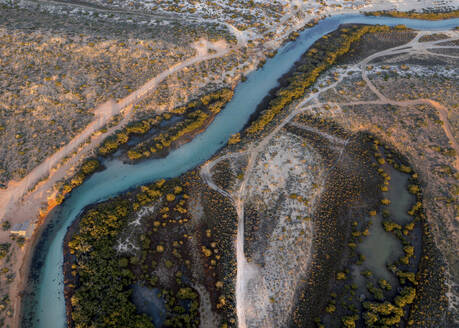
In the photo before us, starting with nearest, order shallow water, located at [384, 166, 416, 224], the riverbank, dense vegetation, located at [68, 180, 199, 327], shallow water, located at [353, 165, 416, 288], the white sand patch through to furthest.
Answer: dense vegetation, located at [68, 180, 199, 327]
the white sand patch
shallow water, located at [353, 165, 416, 288]
shallow water, located at [384, 166, 416, 224]
the riverbank

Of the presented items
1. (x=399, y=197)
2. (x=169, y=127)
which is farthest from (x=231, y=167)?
(x=399, y=197)

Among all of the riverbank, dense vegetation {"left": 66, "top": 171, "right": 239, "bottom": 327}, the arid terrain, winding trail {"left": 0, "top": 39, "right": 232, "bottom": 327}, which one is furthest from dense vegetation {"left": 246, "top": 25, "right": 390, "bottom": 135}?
winding trail {"left": 0, "top": 39, "right": 232, "bottom": 327}

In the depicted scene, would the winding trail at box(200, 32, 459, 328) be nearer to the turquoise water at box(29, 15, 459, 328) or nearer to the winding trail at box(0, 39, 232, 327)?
the turquoise water at box(29, 15, 459, 328)

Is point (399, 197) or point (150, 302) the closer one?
point (150, 302)

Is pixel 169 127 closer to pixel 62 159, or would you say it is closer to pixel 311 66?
pixel 62 159

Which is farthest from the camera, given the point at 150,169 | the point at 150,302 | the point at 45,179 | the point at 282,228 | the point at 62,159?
the point at 150,169

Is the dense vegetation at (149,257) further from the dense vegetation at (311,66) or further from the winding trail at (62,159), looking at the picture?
the dense vegetation at (311,66)

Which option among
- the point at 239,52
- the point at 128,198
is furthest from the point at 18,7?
the point at 128,198

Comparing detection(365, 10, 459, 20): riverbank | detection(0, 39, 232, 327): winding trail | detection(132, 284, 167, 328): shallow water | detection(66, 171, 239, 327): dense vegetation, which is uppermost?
detection(365, 10, 459, 20): riverbank
